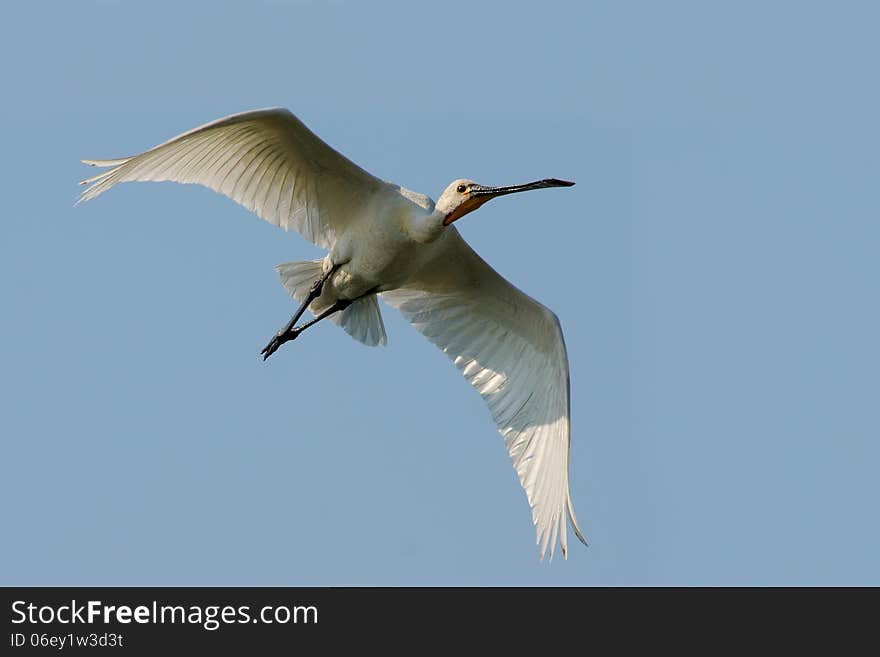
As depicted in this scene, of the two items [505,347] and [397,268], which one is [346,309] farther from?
[505,347]

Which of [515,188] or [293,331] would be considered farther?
[293,331]

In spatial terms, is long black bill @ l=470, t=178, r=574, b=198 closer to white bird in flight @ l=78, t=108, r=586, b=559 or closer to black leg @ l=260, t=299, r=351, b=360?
white bird in flight @ l=78, t=108, r=586, b=559

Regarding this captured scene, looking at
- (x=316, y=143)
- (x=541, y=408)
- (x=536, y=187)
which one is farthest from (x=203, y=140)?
(x=541, y=408)

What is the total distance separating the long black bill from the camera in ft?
43.8

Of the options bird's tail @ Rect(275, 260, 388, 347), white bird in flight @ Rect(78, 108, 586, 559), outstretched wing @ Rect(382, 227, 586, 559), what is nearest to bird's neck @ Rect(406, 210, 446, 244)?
white bird in flight @ Rect(78, 108, 586, 559)

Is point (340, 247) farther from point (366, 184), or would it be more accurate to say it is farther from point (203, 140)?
point (203, 140)

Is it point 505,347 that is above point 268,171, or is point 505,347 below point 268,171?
below

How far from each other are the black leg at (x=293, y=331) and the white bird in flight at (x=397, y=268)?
0.02 metres

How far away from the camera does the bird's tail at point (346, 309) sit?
14352 millimetres

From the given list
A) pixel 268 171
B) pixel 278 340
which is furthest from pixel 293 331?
pixel 268 171

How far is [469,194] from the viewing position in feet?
43.8

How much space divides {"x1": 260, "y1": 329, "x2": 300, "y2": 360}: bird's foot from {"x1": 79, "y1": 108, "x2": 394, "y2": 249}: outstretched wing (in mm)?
1066

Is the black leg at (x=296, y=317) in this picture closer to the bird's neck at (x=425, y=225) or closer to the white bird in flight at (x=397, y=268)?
the white bird in flight at (x=397, y=268)

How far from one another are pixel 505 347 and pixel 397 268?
1.71 meters
